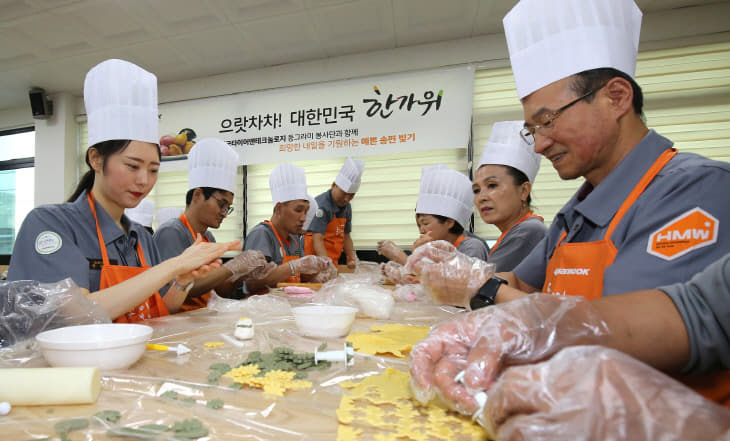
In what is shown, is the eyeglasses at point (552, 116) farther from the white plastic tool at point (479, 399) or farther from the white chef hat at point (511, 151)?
the white chef hat at point (511, 151)

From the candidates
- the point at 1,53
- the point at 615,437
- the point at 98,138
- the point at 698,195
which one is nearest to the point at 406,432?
the point at 615,437

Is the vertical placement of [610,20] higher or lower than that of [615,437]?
higher

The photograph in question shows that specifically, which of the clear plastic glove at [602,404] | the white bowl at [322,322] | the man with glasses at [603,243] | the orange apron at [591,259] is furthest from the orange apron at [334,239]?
the clear plastic glove at [602,404]

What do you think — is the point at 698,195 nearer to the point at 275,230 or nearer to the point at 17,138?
the point at 275,230

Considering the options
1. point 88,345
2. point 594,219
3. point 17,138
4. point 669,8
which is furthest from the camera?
point 17,138

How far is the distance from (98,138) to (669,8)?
17.3ft

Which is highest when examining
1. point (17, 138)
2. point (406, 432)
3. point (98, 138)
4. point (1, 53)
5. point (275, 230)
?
point (1, 53)

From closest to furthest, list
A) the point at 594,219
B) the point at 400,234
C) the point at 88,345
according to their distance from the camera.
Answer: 1. the point at 88,345
2. the point at 594,219
3. the point at 400,234

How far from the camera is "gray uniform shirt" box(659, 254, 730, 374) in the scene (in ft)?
2.05

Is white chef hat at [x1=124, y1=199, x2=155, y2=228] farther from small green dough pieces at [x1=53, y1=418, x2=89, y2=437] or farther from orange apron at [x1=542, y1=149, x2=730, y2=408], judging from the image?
orange apron at [x1=542, y1=149, x2=730, y2=408]

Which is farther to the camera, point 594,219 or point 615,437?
point 594,219

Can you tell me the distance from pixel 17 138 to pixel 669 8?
9.56 meters

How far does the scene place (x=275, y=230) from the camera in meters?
3.54

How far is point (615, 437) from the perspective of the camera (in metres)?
0.40
